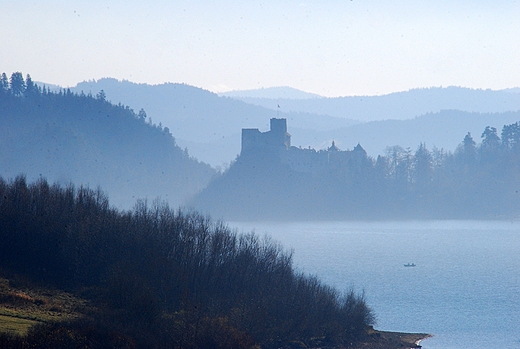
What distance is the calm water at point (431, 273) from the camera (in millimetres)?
41688

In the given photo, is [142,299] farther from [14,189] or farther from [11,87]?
[11,87]

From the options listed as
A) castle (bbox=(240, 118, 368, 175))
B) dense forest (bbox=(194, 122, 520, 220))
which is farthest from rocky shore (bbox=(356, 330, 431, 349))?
dense forest (bbox=(194, 122, 520, 220))

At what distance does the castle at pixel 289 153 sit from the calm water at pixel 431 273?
1390 cm

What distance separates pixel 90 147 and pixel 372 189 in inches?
2312

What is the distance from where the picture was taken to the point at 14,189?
39281mm

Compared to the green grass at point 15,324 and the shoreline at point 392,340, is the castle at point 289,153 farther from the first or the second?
the green grass at point 15,324

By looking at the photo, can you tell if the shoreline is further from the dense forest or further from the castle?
the dense forest

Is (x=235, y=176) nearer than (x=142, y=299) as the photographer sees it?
No

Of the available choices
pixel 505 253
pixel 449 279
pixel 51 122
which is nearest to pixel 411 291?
pixel 449 279

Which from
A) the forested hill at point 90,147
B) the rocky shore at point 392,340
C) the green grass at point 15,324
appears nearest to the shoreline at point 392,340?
the rocky shore at point 392,340

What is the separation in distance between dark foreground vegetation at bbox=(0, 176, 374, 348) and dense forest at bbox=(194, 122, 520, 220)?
238 ft

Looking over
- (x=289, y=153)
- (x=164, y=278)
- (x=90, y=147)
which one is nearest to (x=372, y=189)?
(x=289, y=153)

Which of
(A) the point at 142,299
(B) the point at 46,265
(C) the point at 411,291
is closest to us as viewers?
(A) the point at 142,299

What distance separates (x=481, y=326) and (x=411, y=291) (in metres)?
10.8
